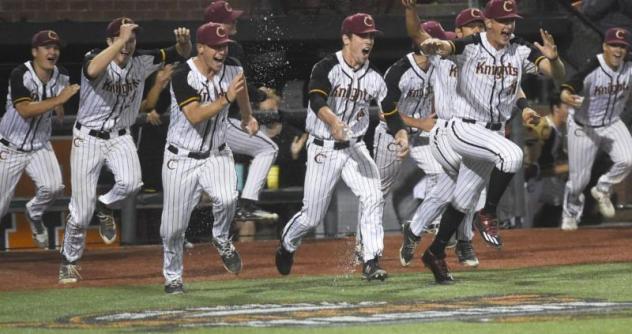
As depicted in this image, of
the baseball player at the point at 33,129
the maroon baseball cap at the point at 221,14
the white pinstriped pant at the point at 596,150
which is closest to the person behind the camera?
the maroon baseball cap at the point at 221,14

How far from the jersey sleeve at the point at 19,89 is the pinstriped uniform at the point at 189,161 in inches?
98.1

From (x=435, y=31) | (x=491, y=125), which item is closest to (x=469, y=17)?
(x=435, y=31)

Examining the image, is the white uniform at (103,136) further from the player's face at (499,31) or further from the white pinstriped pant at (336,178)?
the player's face at (499,31)

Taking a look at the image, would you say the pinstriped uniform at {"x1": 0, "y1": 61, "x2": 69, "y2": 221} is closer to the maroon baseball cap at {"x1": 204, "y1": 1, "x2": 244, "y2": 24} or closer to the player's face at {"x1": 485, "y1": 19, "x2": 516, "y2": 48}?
the maroon baseball cap at {"x1": 204, "y1": 1, "x2": 244, "y2": 24}

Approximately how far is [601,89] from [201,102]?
593 cm

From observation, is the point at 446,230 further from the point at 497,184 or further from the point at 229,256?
the point at 229,256

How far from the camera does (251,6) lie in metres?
15.8

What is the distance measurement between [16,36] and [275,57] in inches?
112

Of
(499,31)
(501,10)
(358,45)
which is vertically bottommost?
(358,45)

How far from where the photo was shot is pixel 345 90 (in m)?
10.5

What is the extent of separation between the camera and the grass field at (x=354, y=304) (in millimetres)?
7660

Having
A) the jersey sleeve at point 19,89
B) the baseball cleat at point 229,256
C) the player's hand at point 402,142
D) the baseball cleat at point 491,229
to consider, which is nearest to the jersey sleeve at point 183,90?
the baseball cleat at point 229,256

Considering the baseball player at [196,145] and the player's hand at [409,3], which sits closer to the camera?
the baseball player at [196,145]

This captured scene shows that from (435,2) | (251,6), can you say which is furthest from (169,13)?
(435,2)
